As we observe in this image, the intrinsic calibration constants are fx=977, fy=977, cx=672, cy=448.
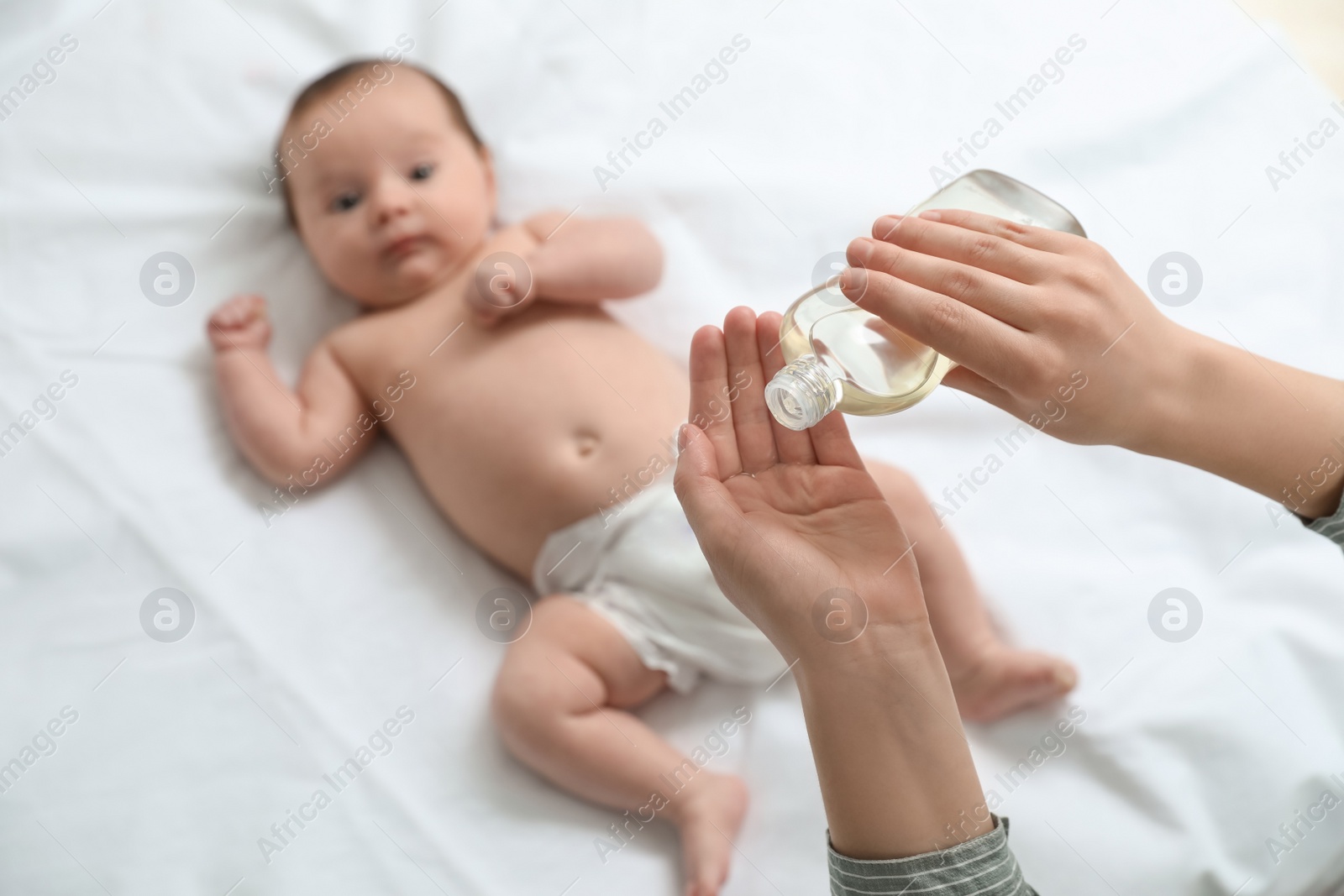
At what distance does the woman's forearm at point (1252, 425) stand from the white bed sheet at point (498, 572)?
272 mm

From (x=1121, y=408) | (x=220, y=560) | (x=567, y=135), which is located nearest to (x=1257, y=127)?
(x=1121, y=408)

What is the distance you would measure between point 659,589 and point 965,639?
350 millimetres

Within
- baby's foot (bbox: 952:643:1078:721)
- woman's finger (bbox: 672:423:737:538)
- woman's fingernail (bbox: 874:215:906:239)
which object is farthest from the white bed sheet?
woman's fingernail (bbox: 874:215:906:239)

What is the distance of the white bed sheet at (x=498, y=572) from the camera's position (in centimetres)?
102

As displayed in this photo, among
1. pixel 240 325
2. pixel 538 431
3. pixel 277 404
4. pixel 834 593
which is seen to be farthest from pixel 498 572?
pixel 834 593

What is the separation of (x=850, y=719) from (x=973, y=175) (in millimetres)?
538

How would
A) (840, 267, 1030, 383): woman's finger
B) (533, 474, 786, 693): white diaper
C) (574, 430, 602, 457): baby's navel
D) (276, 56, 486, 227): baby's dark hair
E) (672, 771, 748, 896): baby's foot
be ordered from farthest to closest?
(276, 56, 486, 227): baby's dark hair
(574, 430, 602, 457): baby's navel
(533, 474, 786, 693): white diaper
(672, 771, 748, 896): baby's foot
(840, 267, 1030, 383): woman's finger

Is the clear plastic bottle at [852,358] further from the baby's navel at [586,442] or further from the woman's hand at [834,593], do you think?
Answer: the baby's navel at [586,442]

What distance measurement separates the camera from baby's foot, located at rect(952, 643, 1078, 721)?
1055 mm

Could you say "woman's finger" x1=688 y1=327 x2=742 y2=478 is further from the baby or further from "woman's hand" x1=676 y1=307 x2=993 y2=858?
the baby

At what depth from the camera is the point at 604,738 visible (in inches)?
41.9

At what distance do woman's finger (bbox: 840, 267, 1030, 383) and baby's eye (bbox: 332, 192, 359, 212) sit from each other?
88 centimetres

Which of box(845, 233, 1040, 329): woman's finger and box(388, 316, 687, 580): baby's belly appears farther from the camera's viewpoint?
box(388, 316, 687, 580): baby's belly

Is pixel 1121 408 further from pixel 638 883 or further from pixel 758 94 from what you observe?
pixel 758 94
